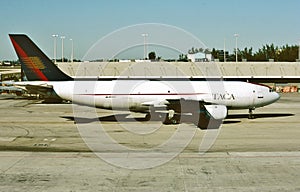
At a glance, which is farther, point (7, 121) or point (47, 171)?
point (7, 121)

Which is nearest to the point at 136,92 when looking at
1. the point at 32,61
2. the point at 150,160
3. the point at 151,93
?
the point at 151,93

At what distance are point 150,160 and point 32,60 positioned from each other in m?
19.8

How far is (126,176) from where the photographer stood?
1780 centimetres

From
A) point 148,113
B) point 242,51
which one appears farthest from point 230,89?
point 242,51

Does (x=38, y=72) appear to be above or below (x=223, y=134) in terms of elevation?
above

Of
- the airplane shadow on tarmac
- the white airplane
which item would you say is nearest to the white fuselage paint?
the white airplane

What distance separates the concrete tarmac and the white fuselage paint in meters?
2.04

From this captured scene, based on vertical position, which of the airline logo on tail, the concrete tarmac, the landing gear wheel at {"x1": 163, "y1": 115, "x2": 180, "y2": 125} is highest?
the airline logo on tail

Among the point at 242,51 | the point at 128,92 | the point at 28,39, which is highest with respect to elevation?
the point at 242,51

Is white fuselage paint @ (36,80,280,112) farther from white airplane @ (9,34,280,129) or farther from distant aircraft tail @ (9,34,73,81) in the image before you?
distant aircraft tail @ (9,34,73,81)

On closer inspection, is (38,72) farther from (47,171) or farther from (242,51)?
(242,51)

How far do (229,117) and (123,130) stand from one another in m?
13.2

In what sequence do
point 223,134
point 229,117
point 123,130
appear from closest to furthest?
point 223,134
point 123,130
point 229,117

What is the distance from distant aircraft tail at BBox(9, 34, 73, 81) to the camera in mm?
36812
